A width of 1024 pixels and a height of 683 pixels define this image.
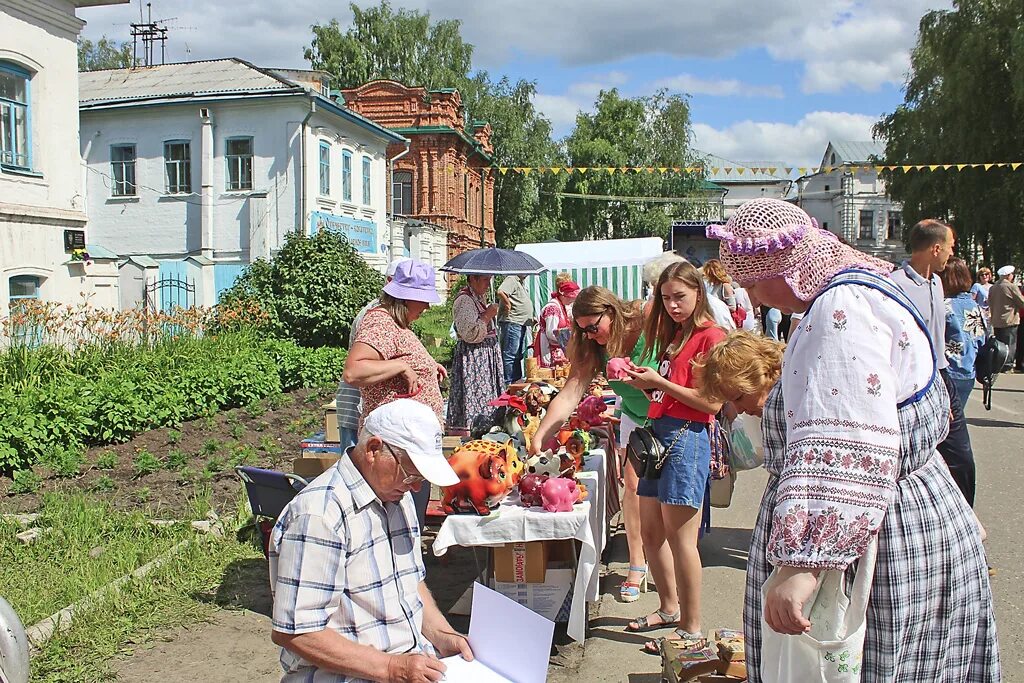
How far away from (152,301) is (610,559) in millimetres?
13878

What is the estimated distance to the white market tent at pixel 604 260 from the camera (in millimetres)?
17156

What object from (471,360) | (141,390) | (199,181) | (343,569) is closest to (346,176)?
(199,181)

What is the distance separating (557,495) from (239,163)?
20.8 m

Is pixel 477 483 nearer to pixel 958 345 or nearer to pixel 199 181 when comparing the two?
pixel 958 345

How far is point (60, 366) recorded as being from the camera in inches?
374

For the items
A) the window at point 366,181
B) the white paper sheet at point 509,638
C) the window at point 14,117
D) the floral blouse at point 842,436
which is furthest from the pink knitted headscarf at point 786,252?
the window at point 366,181

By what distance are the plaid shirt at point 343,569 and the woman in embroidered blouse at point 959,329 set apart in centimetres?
474

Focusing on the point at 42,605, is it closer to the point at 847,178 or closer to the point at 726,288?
the point at 726,288

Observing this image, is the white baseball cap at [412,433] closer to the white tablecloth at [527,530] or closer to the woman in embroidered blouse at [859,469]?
the woman in embroidered blouse at [859,469]

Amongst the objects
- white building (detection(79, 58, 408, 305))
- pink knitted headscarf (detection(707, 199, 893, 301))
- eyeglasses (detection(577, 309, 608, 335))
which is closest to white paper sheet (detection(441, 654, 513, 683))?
pink knitted headscarf (detection(707, 199, 893, 301))

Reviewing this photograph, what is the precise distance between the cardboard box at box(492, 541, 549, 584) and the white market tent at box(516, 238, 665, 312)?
12.9 metres

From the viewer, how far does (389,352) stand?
462cm

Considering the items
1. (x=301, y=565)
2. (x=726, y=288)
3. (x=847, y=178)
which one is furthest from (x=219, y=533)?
(x=847, y=178)

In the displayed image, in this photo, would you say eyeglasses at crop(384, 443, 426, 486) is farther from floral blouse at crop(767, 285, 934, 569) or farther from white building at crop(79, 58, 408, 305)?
white building at crop(79, 58, 408, 305)
